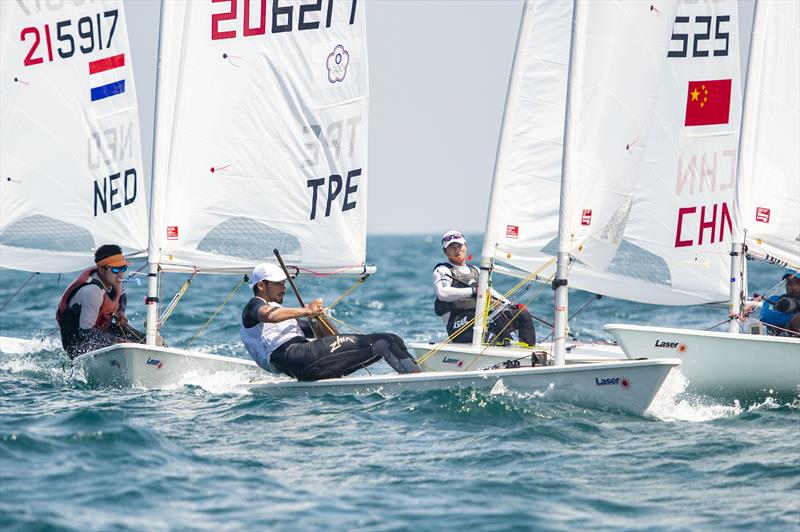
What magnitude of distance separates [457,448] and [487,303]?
3.36m

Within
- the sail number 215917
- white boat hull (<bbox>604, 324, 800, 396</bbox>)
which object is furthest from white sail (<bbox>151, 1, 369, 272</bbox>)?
white boat hull (<bbox>604, 324, 800, 396</bbox>)

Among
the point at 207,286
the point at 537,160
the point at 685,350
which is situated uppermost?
the point at 537,160

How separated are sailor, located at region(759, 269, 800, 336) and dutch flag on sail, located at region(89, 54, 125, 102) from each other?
5812 mm

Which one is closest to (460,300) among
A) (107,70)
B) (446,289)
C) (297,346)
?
(446,289)

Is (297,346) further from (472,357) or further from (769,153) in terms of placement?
(769,153)

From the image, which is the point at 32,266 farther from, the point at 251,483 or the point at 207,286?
the point at 207,286

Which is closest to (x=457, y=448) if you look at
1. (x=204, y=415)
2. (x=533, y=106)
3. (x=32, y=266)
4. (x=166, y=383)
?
(x=204, y=415)

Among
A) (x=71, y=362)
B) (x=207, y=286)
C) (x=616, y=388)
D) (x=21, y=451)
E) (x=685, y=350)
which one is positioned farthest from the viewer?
(x=207, y=286)

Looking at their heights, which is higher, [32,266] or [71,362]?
[32,266]

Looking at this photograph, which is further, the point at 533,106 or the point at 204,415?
the point at 533,106

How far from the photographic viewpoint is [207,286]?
29312 mm

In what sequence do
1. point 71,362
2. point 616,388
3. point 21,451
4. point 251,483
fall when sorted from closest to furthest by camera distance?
point 251,483
point 21,451
point 616,388
point 71,362

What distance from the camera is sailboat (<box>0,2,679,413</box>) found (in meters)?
10.9

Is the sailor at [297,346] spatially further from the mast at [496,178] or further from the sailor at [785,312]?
the sailor at [785,312]
